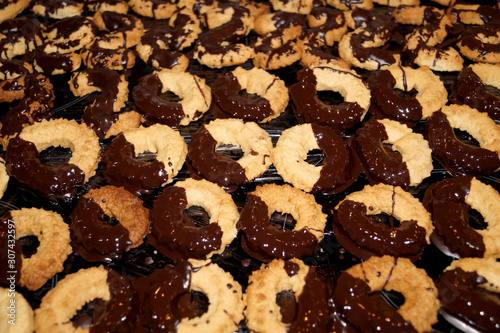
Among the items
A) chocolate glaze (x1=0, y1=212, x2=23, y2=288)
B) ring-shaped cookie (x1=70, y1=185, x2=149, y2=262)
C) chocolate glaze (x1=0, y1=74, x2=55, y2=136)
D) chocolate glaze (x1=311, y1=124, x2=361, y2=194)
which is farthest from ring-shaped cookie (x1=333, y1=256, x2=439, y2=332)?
chocolate glaze (x1=0, y1=74, x2=55, y2=136)

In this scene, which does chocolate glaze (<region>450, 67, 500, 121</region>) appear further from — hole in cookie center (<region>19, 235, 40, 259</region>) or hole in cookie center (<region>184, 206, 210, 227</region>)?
hole in cookie center (<region>19, 235, 40, 259</region>)

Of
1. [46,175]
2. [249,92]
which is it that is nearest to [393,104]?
[249,92]

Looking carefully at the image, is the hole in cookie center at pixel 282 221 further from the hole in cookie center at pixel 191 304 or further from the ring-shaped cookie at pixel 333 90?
the ring-shaped cookie at pixel 333 90

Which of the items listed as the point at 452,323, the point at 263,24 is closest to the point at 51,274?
the point at 452,323

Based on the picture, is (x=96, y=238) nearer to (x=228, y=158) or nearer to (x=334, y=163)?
(x=228, y=158)

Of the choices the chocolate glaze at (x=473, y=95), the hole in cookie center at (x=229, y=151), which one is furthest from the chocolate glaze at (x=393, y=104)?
the hole in cookie center at (x=229, y=151)
